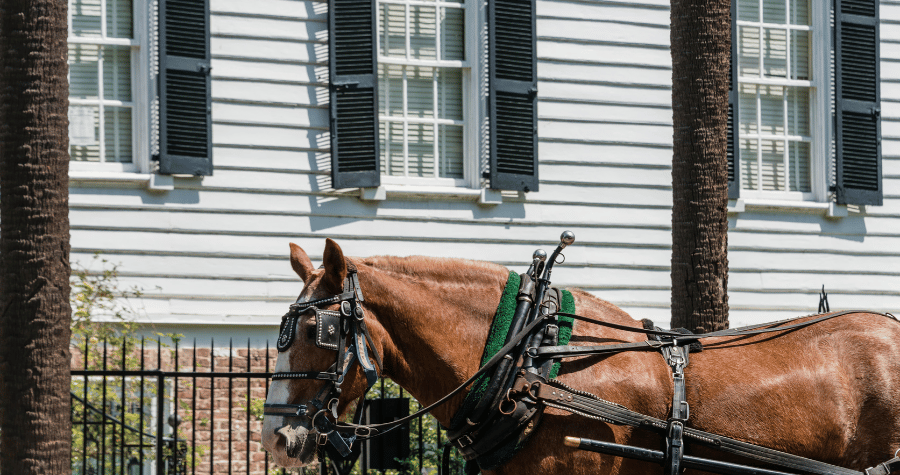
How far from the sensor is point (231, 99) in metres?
9.06

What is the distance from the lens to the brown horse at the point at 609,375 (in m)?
3.51

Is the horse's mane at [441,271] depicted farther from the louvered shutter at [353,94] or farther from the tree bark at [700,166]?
the louvered shutter at [353,94]

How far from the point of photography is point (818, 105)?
1112cm

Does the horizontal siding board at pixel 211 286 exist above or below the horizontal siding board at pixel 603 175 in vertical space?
below

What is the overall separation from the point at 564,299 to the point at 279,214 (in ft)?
19.2

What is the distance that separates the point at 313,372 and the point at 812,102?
9.39 m

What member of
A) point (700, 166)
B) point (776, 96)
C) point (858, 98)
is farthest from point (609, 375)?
point (858, 98)

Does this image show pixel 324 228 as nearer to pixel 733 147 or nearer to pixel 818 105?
pixel 733 147

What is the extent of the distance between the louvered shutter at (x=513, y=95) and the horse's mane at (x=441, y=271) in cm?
585

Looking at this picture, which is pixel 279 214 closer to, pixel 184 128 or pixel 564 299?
pixel 184 128

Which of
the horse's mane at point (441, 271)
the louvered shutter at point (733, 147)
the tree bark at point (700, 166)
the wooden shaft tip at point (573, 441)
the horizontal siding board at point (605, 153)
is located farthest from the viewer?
the louvered shutter at point (733, 147)

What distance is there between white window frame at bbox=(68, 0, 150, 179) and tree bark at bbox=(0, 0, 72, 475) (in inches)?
137

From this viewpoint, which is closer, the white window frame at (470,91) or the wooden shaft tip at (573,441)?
the wooden shaft tip at (573,441)

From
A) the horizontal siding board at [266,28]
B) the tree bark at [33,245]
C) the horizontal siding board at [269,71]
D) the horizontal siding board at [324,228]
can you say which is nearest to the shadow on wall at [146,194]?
the horizontal siding board at [324,228]
